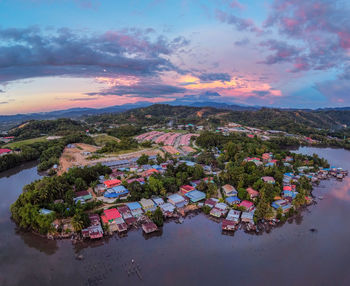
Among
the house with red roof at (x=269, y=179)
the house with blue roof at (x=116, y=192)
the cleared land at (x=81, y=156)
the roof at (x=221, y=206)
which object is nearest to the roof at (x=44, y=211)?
the house with blue roof at (x=116, y=192)

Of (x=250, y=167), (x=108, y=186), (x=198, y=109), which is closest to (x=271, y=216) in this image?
(x=250, y=167)

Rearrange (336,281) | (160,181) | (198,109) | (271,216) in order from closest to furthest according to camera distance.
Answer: (336,281)
(271,216)
(160,181)
(198,109)

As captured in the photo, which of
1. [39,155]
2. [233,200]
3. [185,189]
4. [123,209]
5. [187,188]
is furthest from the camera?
[39,155]

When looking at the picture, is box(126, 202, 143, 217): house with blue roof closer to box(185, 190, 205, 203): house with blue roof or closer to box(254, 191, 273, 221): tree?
box(185, 190, 205, 203): house with blue roof

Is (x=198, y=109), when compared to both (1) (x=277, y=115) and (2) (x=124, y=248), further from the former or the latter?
(2) (x=124, y=248)

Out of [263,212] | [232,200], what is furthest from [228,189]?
[263,212]

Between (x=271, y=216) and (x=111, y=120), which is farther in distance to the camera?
(x=111, y=120)

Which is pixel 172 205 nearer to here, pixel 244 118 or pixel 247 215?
pixel 247 215

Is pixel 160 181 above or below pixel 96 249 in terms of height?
above
